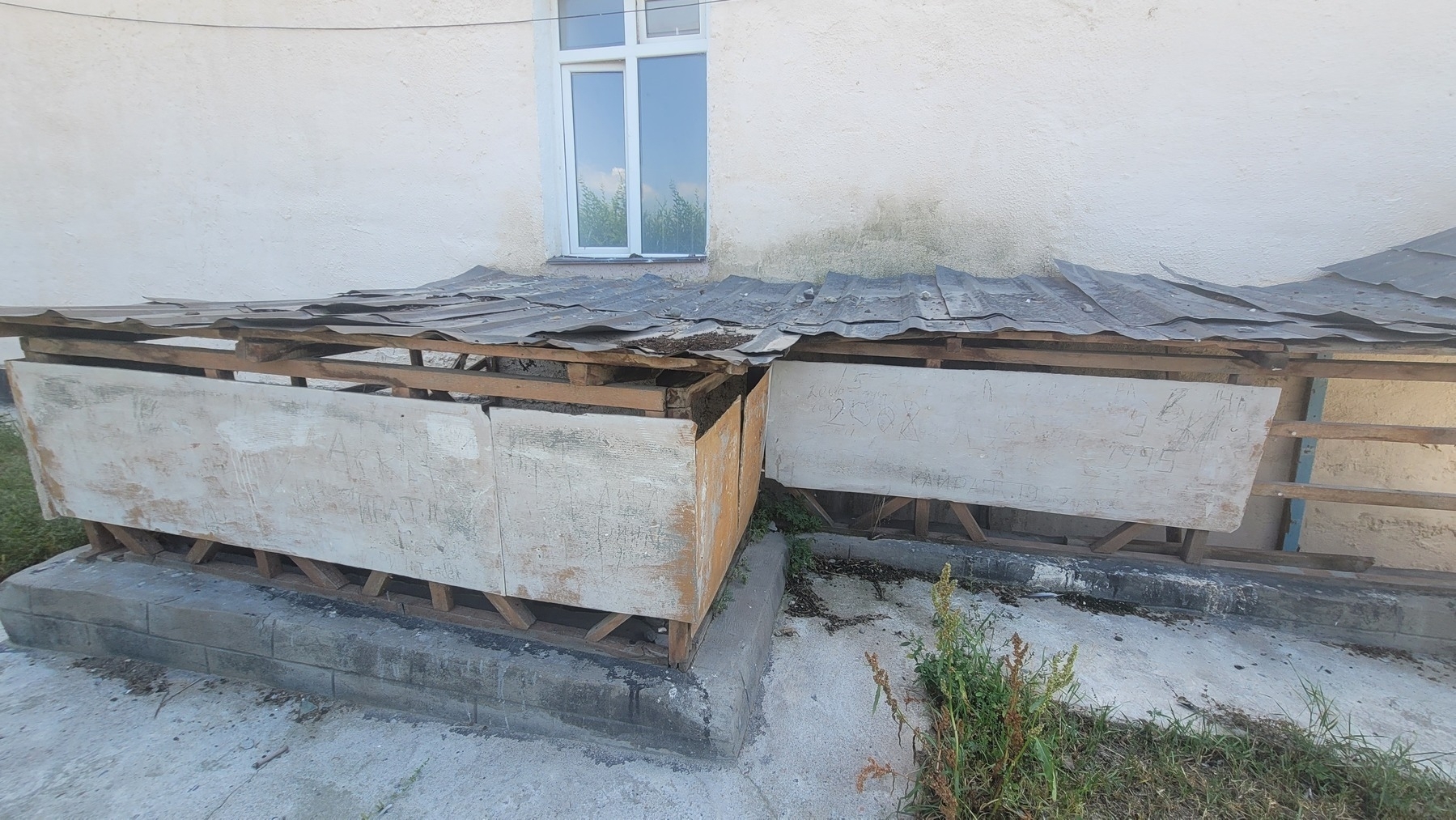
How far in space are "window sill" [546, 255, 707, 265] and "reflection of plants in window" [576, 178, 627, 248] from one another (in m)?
0.24

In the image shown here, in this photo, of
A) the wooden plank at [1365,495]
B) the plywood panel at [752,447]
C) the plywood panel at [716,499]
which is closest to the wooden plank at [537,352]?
the plywood panel at [716,499]

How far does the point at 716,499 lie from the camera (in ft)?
9.25

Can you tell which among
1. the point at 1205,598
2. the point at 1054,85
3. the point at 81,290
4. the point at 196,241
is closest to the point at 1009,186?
the point at 1054,85

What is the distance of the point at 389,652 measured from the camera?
9.62ft

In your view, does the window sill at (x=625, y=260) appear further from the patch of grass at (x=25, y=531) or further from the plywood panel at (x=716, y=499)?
the patch of grass at (x=25, y=531)

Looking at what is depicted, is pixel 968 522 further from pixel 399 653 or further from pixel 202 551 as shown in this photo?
pixel 202 551

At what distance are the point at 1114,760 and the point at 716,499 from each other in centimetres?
219

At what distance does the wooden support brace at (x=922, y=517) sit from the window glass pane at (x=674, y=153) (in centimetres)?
290

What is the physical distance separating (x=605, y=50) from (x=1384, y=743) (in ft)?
22.3

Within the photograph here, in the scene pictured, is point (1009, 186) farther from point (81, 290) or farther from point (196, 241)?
point (81, 290)

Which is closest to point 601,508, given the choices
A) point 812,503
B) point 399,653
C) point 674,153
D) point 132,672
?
point 399,653

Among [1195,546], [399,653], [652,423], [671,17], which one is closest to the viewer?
[652,423]

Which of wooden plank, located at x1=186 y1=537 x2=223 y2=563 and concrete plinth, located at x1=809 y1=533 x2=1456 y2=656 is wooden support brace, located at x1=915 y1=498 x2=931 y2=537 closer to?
concrete plinth, located at x1=809 y1=533 x2=1456 y2=656

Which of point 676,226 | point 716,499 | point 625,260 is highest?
point 676,226
